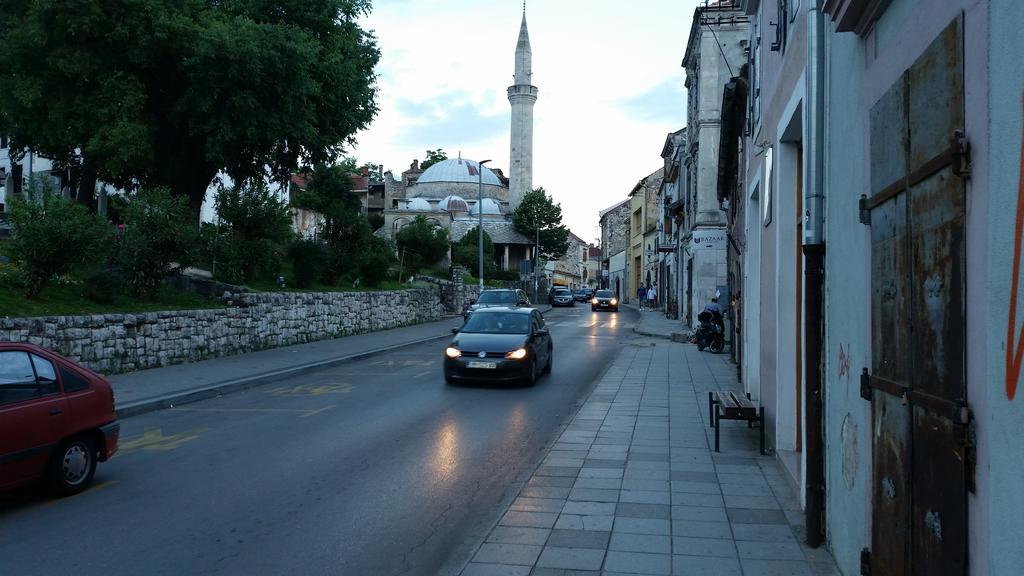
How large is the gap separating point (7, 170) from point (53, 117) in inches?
1353

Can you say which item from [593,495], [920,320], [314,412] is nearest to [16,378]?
[593,495]

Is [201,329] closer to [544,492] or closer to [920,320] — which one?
[544,492]

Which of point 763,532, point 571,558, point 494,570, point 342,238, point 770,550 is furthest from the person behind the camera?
point 342,238

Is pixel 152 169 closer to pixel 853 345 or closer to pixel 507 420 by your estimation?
pixel 507 420

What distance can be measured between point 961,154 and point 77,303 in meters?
16.6

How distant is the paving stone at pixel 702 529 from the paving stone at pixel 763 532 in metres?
0.07

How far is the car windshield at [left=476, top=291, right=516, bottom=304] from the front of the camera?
34188 mm

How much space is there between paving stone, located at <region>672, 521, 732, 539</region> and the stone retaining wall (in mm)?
Result: 11078

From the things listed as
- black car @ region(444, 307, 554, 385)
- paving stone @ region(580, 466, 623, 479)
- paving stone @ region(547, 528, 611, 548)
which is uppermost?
black car @ region(444, 307, 554, 385)

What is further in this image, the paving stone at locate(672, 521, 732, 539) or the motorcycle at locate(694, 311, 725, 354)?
the motorcycle at locate(694, 311, 725, 354)

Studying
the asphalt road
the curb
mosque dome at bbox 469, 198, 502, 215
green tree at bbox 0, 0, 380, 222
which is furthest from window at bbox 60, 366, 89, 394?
mosque dome at bbox 469, 198, 502, 215

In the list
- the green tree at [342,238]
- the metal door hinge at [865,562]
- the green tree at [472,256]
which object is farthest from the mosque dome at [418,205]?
the metal door hinge at [865,562]

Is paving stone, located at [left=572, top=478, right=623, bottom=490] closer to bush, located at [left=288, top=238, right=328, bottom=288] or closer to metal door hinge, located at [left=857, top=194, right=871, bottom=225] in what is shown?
metal door hinge, located at [left=857, top=194, right=871, bottom=225]

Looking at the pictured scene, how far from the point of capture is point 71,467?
278 inches
